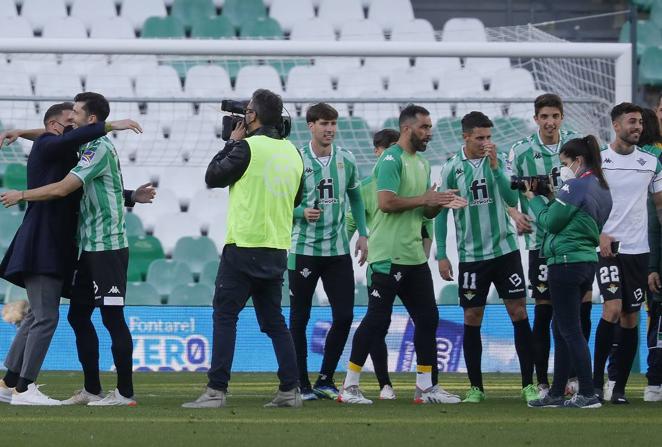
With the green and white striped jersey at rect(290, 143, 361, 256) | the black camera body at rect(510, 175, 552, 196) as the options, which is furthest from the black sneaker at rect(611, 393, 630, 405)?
the green and white striped jersey at rect(290, 143, 361, 256)

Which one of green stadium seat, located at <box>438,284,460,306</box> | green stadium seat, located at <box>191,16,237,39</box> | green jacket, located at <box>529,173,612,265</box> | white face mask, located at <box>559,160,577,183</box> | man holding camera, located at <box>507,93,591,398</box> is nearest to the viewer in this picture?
green jacket, located at <box>529,173,612,265</box>

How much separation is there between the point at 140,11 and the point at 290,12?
236 centimetres

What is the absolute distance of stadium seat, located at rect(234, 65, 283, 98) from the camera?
1753 cm

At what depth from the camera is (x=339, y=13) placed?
20031 millimetres

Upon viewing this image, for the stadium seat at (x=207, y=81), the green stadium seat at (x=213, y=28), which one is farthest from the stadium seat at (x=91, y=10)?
the stadium seat at (x=207, y=81)

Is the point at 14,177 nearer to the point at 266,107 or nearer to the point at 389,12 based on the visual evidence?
the point at 389,12

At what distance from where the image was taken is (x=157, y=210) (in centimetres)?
1725

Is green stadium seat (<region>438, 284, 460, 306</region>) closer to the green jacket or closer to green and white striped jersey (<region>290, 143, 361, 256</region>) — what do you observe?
green and white striped jersey (<region>290, 143, 361, 256</region>)

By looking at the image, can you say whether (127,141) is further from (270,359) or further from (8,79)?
(270,359)

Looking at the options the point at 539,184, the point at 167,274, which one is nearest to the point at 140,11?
the point at 167,274

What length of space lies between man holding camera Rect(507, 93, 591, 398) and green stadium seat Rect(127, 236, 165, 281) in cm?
777

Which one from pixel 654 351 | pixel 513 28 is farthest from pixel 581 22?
pixel 654 351

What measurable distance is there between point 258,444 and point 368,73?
1302 cm

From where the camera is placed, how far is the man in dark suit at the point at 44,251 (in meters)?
8.06
